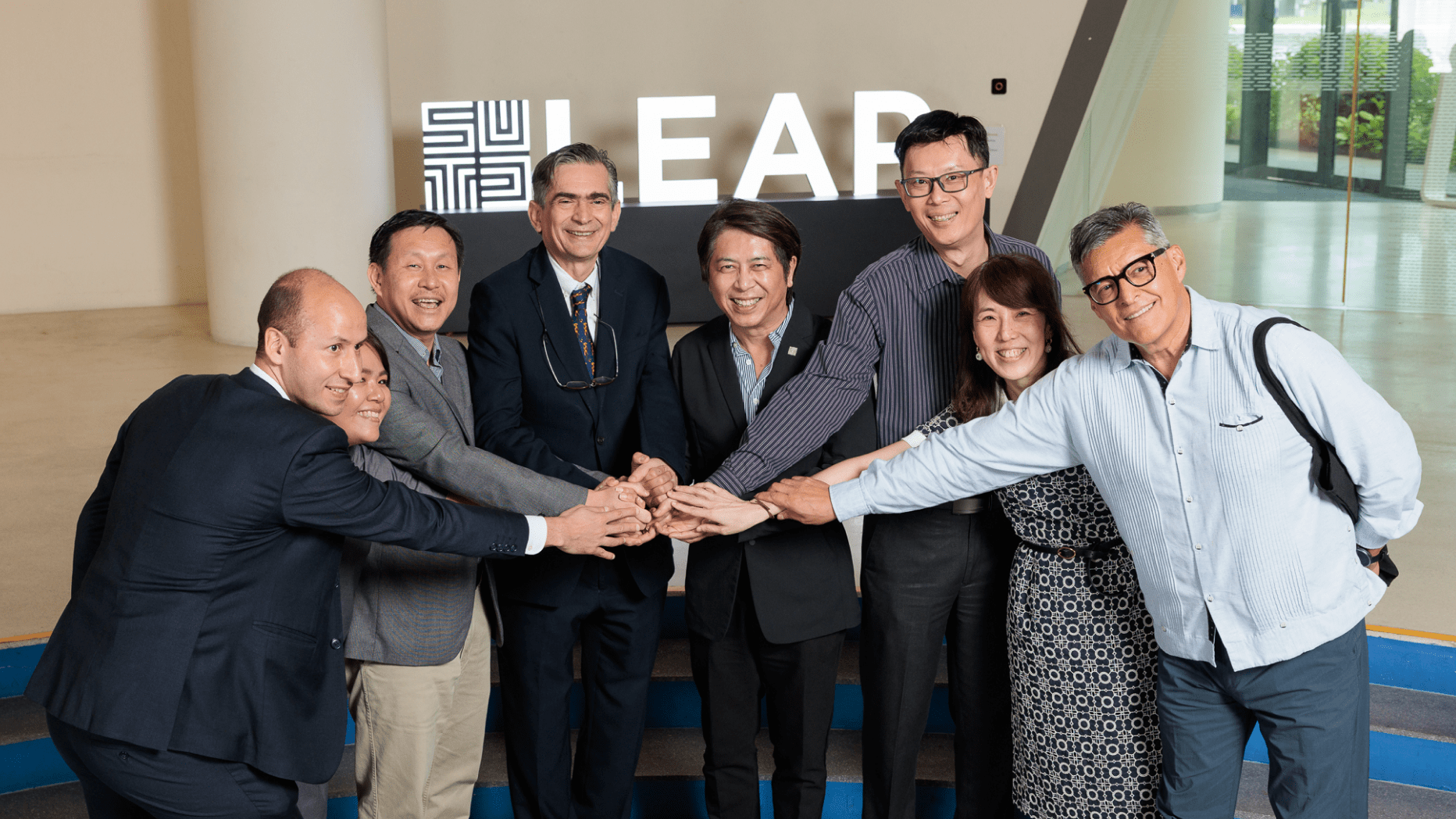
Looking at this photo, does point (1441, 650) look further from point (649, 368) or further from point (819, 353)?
point (649, 368)

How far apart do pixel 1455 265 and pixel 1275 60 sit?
6.78 feet

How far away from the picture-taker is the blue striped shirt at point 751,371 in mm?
2605

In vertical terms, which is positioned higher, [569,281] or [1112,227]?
[1112,227]

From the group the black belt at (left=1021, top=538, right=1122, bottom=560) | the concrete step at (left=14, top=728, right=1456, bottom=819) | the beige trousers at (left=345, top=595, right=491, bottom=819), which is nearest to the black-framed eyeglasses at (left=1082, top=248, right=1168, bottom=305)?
the black belt at (left=1021, top=538, right=1122, bottom=560)

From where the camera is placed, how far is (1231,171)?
8914 millimetres

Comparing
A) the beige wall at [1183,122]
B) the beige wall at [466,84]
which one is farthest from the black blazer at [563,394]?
the beige wall at [1183,122]

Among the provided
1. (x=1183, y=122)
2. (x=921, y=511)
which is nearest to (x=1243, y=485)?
(x=921, y=511)

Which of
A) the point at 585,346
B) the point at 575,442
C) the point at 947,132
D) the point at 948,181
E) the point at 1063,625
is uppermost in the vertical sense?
the point at 947,132

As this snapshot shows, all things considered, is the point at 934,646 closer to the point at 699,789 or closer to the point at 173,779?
the point at 699,789

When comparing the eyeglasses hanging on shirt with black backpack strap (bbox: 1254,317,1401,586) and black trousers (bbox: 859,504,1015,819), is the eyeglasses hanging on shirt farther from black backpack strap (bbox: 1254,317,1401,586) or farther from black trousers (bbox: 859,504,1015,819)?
black backpack strap (bbox: 1254,317,1401,586)

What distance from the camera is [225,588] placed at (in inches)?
75.0

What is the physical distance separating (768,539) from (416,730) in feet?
2.89

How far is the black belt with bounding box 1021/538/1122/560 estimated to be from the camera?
224 centimetres

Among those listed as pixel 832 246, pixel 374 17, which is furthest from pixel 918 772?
pixel 374 17
